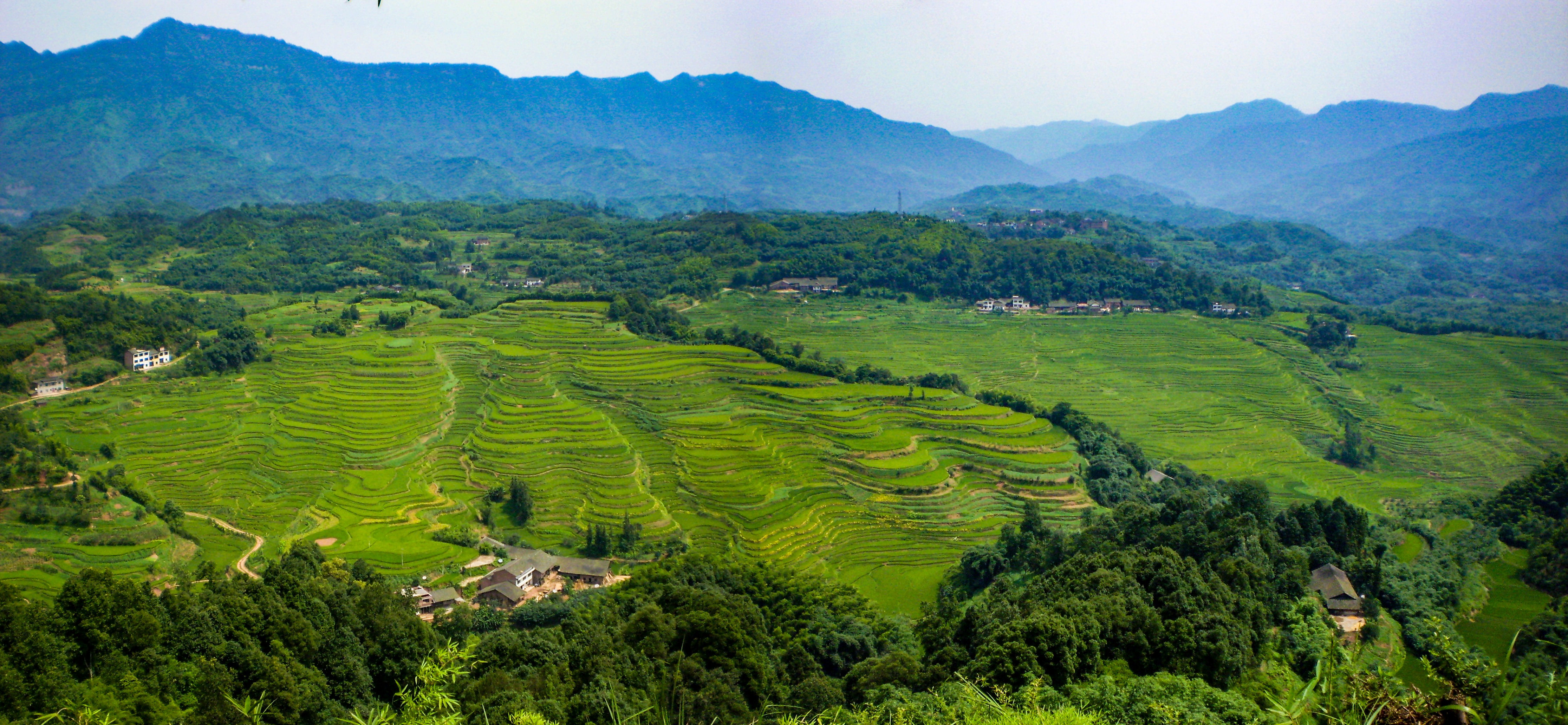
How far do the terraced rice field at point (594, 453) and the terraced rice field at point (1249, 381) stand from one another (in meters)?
8.32

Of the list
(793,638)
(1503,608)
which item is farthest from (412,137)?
(1503,608)

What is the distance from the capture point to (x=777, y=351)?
33219mm

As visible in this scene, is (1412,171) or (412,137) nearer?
(1412,171)

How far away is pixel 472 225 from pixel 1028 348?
46340 millimetres

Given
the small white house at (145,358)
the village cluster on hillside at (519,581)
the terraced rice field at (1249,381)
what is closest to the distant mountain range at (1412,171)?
the terraced rice field at (1249,381)

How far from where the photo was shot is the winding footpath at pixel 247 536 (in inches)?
734

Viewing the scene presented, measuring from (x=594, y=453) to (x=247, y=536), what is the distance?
882 cm

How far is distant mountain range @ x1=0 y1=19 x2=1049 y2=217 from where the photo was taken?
10844cm

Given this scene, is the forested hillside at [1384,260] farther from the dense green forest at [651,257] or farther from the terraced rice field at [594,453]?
the terraced rice field at [594,453]

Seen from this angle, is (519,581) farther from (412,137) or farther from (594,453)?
(412,137)

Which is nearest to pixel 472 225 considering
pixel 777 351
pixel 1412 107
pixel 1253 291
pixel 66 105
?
pixel 777 351

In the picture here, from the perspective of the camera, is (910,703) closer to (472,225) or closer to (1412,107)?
(472,225)

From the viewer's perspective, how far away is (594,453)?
2458cm

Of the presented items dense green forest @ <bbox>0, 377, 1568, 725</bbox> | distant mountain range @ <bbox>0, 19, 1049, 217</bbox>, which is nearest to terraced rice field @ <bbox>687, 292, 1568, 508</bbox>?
dense green forest @ <bbox>0, 377, 1568, 725</bbox>
